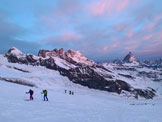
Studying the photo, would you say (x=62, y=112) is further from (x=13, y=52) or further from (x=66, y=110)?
(x=13, y=52)

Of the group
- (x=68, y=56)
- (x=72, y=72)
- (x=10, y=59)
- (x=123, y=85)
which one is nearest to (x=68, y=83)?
(x=72, y=72)

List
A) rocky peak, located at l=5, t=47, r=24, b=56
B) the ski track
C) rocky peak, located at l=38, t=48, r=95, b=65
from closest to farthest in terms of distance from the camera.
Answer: the ski track, rocky peak, located at l=5, t=47, r=24, b=56, rocky peak, located at l=38, t=48, r=95, b=65

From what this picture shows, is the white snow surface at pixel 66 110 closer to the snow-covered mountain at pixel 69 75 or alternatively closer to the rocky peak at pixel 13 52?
the snow-covered mountain at pixel 69 75

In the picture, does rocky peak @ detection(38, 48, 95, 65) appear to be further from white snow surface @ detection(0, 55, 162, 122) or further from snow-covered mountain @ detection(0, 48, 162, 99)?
white snow surface @ detection(0, 55, 162, 122)

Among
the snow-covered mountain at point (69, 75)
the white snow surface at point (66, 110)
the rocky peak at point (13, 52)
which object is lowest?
the white snow surface at point (66, 110)

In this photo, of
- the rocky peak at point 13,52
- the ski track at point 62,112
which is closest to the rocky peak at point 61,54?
the rocky peak at point 13,52

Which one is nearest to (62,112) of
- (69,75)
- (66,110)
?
(66,110)

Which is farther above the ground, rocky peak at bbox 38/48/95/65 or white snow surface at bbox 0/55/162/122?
rocky peak at bbox 38/48/95/65

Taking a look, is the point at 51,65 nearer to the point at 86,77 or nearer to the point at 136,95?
the point at 86,77

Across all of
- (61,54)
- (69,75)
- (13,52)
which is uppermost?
(61,54)

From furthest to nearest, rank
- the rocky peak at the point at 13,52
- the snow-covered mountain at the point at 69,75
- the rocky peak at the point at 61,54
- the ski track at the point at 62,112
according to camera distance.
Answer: the rocky peak at the point at 61,54, the rocky peak at the point at 13,52, the snow-covered mountain at the point at 69,75, the ski track at the point at 62,112

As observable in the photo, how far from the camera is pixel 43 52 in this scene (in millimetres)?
158875

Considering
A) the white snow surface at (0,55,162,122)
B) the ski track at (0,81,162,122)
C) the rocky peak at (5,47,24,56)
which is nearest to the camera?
the ski track at (0,81,162,122)

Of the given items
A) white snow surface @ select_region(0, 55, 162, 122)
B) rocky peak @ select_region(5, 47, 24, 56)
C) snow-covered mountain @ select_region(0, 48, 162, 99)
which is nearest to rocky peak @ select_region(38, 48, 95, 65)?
rocky peak @ select_region(5, 47, 24, 56)
